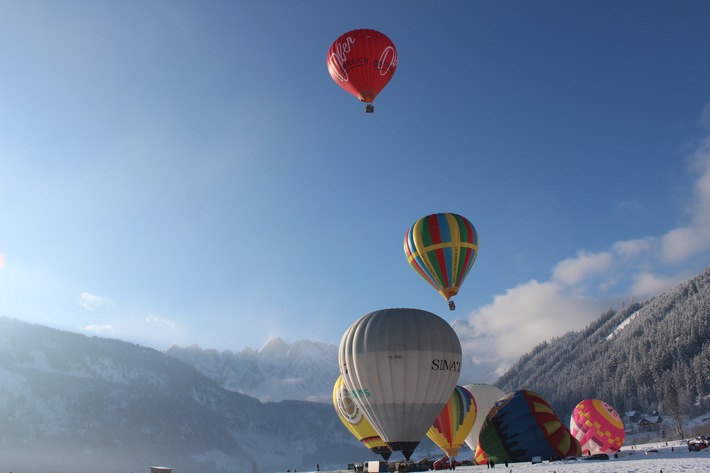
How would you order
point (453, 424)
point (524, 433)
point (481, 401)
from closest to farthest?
point (524, 433), point (453, 424), point (481, 401)

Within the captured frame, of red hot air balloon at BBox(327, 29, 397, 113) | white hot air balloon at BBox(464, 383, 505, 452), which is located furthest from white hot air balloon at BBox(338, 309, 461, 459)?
white hot air balloon at BBox(464, 383, 505, 452)

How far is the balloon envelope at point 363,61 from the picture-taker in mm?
34531

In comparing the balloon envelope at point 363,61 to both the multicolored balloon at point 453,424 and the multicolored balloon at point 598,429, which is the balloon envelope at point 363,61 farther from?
the multicolored balloon at point 598,429

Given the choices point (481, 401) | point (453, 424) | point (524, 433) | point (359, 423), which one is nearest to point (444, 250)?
point (524, 433)

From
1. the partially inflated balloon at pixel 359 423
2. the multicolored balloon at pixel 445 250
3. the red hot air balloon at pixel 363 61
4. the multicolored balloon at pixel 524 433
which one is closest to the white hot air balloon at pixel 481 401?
the partially inflated balloon at pixel 359 423

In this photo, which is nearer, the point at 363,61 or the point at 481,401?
the point at 363,61

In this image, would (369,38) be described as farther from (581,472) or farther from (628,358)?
(628,358)

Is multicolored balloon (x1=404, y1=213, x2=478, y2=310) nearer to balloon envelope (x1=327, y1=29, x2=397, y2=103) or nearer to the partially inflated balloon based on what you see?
the partially inflated balloon

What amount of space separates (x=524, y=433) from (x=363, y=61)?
2278cm

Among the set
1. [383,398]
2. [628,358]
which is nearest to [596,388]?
[628,358]

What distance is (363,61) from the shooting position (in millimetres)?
34438

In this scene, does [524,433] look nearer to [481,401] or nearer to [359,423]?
[359,423]

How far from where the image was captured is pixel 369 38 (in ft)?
114

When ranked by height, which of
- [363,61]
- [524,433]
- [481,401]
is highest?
[363,61]
